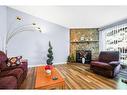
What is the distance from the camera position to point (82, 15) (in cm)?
332

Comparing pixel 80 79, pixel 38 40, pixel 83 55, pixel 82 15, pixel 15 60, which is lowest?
pixel 80 79

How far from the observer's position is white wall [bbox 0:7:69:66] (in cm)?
313

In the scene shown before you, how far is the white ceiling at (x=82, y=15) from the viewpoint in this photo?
310 centimetres

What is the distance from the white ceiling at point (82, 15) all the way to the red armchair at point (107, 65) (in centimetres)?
81

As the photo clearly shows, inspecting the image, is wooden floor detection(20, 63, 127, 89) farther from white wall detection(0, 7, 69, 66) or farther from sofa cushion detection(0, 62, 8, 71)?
sofa cushion detection(0, 62, 8, 71)

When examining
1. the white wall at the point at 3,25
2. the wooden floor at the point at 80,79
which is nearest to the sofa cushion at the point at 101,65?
the wooden floor at the point at 80,79

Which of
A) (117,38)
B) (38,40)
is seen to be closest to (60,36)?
(38,40)

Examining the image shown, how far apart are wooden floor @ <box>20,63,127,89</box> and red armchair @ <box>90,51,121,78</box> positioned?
6.4 inches

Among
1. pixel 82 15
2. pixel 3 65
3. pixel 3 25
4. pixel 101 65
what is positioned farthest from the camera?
pixel 101 65

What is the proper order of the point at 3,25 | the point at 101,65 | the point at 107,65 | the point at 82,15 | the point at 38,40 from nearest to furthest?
1. the point at 38,40
2. the point at 82,15
3. the point at 3,25
4. the point at 107,65
5. the point at 101,65

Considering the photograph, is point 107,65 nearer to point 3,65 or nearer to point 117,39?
point 117,39

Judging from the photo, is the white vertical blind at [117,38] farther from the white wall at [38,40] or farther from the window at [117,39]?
→ the white wall at [38,40]

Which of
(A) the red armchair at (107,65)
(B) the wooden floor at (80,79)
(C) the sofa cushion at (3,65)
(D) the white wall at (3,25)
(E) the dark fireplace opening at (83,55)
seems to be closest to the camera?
(B) the wooden floor at (80,79)

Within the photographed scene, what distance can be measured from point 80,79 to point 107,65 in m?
0.90
